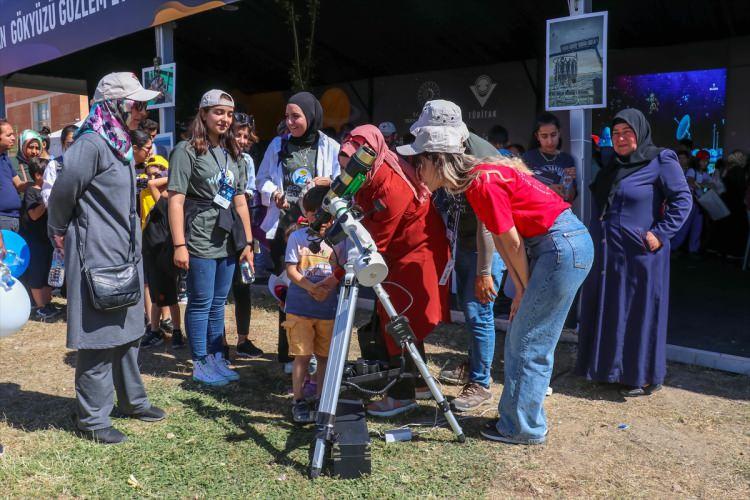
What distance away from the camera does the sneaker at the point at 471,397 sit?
3861 mm

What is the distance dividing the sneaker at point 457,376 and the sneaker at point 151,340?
96.3 inches

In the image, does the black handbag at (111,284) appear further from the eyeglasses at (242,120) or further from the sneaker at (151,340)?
the sneaker at (151,340)

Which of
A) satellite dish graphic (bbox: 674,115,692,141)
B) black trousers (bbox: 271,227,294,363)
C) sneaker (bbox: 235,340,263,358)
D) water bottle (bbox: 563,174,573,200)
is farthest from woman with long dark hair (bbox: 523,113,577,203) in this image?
satellite dish graphic (bbox: 674,115,692,141)

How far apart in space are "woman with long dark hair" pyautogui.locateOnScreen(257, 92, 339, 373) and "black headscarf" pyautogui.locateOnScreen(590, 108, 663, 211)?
70.8 inches

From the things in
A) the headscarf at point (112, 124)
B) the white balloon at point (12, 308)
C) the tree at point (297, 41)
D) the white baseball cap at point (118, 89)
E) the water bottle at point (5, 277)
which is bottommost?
the white balloon at point (12, 308)

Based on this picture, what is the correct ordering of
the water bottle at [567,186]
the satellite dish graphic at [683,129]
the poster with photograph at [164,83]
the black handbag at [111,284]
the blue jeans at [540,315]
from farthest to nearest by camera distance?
1. the satellite dish graphic at [683,129]
2. the poster with photograph at [164,83]
3. the water bottle at [567,186]
4. the black handbag at [111,284]
5. the blue jeans at [540,315]

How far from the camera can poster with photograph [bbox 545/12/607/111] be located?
4598 mm

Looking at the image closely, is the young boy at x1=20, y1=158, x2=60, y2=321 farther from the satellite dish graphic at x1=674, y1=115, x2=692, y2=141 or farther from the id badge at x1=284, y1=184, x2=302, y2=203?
the satellite dish graphic at x1=674, y1=115, x2=692, y2=141

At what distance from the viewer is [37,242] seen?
6.64 m

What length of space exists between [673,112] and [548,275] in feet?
29.8

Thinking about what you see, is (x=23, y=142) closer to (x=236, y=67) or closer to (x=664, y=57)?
(x=236, y=67)

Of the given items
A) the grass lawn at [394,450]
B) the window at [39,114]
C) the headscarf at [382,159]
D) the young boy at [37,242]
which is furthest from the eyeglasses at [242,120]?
the window at [39,114]

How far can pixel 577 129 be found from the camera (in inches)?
192

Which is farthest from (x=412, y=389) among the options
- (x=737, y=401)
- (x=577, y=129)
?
(x=577, y=129)
